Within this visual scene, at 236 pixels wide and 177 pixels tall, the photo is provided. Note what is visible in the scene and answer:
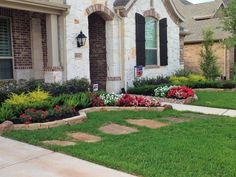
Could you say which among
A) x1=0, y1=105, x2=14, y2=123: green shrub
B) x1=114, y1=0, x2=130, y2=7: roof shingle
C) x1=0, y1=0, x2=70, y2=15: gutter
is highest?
x1=114, y1=0, x2=130, y2=7: roof shingle

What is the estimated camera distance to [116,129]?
6.80 meters

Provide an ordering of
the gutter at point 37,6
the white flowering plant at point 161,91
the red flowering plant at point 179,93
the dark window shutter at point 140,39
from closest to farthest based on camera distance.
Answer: the gutter at point 37,6 → the red flowering plant at point 179,93 → the white flowering plant at point 161,91 → the dark window shutter at point 140,39

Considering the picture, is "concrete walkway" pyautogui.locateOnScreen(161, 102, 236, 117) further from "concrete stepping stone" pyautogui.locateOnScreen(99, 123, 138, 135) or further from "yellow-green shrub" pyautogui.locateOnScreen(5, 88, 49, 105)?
"yellow-green shrub" pyautogui.locateOnScreen(5, 88, 49, 105)

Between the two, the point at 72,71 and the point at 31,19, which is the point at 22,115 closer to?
the point at 72,71

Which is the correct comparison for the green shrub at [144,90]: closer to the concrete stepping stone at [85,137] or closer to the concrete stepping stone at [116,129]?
the concrete stepping stone at [116,129]

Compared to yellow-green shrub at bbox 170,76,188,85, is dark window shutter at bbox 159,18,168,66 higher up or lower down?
higher up

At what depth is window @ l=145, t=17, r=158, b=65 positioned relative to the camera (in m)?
14.3

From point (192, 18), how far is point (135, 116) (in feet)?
60.6

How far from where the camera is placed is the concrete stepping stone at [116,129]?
6546 mm

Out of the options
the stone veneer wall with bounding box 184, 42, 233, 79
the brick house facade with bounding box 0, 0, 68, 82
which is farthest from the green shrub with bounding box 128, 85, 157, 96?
the stone veneer wall with bounding box 184, 42, 233, 79

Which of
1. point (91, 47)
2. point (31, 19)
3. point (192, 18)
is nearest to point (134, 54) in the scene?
point (91, 47)

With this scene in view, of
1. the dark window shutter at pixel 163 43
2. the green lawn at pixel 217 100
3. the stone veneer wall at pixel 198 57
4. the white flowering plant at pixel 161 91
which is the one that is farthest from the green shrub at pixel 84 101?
the stone veneer wall at pixel 198 57

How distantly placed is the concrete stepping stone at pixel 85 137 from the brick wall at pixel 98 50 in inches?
268

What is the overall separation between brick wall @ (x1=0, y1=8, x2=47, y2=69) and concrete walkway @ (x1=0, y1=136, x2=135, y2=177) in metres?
5.88
